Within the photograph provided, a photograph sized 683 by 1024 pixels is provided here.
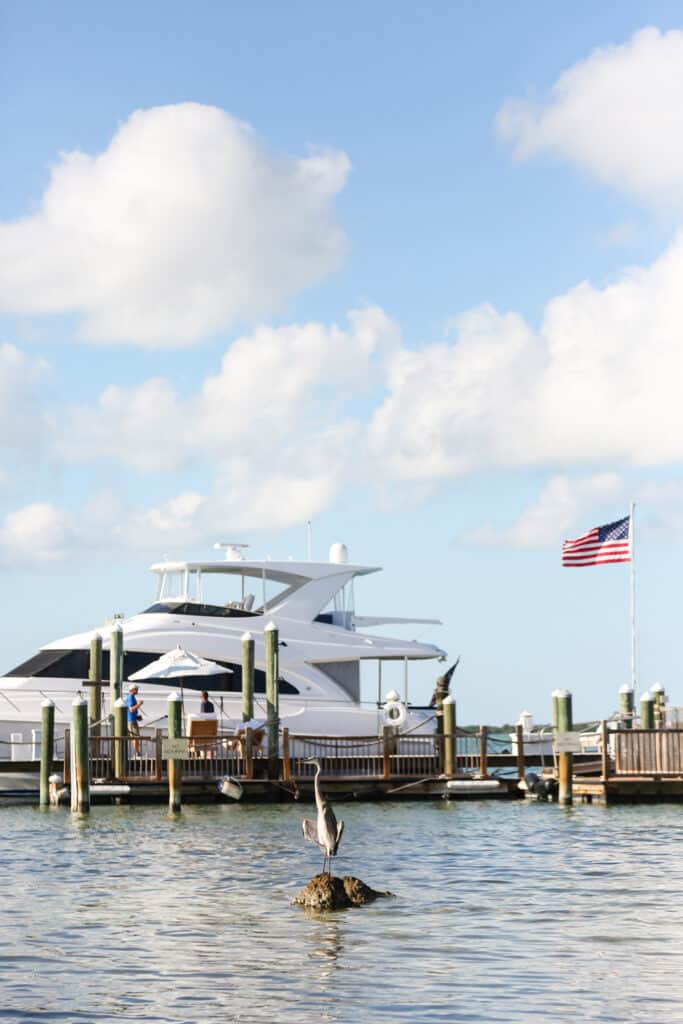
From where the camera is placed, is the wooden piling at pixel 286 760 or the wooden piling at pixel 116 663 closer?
the wooden piling at pixel 286 760

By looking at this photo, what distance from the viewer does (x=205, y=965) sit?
471 inches

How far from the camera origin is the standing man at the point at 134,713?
28.7 m

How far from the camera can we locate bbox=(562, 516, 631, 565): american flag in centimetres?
3241

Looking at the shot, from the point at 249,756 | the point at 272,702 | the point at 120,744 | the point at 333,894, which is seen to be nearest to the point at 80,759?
the point at 120,744

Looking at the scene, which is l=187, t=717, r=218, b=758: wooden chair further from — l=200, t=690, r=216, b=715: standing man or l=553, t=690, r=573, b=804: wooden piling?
l=553, t=690, r=573, b=804: wooden piling

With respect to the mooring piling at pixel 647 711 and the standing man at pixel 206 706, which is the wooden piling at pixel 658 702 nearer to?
the mooring piling at pixel 647 711

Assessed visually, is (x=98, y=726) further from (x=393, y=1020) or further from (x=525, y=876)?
(x=393, y=1020)

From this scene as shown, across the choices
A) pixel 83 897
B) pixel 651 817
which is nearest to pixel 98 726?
pixel 651 817

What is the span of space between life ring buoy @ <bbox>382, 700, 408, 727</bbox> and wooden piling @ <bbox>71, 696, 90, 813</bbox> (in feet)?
22.8

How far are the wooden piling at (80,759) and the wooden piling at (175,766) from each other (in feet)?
4.65

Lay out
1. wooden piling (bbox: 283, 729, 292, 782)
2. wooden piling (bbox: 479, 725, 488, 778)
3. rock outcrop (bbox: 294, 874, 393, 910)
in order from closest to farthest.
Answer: rock outcrop (bbox: 294, 874, 393, 910), wooden piling (bbox: 283, 729, 292, 782), wooden piling (bbox: 479, 725, 488, 778)

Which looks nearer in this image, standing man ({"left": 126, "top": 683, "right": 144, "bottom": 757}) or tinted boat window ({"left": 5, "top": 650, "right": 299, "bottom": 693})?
standing man ({"left": 126, "top": 683, "right": 144, "bottom": 757})

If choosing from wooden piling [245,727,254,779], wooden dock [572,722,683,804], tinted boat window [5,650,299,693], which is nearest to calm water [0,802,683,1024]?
wooden dock [572,722,683,804]

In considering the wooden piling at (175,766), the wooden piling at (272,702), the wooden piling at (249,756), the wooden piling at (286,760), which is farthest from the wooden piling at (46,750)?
the wooden piling at (286,760)
